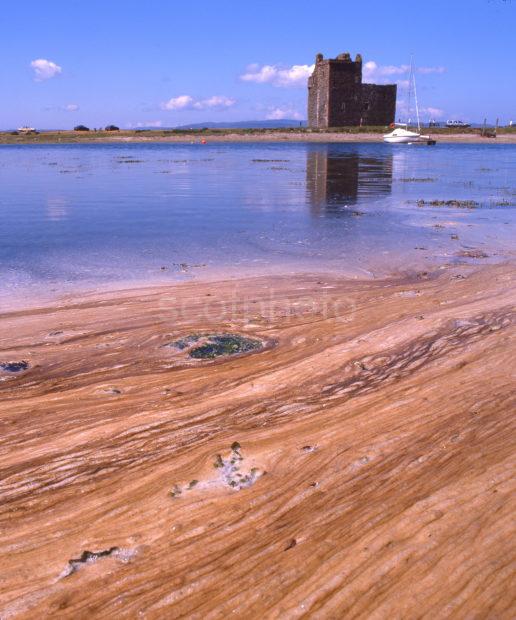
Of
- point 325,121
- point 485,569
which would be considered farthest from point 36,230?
point 325,121

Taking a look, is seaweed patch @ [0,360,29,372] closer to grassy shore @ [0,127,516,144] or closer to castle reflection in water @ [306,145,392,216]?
castle reflection in water @ [306,145,392,216]

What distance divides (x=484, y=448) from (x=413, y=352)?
148 cm

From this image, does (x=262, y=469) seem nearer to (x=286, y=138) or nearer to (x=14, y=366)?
(x=14, y=366)

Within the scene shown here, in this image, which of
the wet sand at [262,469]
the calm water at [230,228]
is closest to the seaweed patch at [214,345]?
the wet sand at [262,469]

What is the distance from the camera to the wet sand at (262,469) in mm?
2248

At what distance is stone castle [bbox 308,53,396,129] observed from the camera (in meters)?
89.0

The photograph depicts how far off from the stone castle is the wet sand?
9046cm

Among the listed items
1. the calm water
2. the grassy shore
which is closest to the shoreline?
the grassy shore

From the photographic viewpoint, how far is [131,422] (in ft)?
11.6

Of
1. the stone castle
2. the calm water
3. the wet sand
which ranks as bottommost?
the wet sand

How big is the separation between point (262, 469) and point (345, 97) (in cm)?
9382

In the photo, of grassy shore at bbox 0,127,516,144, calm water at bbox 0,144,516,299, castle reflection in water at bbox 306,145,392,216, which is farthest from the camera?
grassy shore at bbox 0,127,516,144

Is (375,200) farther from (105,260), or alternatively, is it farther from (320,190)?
(105,260)

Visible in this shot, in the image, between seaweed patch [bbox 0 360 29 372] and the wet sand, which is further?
seaweed patch [bbox 0 360 29 372]
